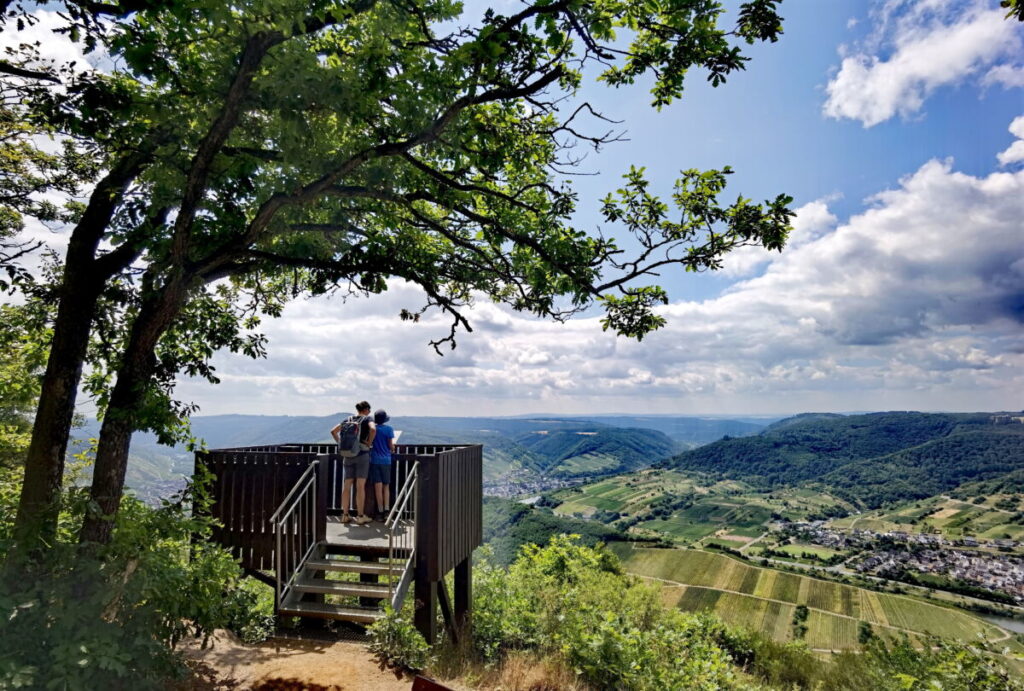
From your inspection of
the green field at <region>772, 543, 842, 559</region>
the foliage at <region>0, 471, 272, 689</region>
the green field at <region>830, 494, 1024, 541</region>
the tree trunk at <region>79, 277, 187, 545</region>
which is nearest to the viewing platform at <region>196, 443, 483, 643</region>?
the foliage at <region>0, 471, 272, 689</region>

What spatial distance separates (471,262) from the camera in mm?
7523

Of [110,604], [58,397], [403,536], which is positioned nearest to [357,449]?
[403,536]

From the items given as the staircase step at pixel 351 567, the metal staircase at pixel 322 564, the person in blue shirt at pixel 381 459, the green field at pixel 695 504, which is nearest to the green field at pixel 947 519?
the green field at pixel 695 504

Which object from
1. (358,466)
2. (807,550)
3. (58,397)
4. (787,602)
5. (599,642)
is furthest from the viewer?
(807,550)

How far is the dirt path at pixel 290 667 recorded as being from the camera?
5.95 metres

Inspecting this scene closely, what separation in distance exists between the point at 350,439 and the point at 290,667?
3083 mm

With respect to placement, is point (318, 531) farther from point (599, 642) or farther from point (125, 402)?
point (599, 642)

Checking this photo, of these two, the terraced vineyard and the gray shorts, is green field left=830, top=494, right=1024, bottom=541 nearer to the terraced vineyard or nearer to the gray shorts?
the terraced vineyard

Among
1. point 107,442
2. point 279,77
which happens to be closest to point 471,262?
point 279,77

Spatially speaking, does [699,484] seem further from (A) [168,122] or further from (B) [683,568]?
(A) [168,122]

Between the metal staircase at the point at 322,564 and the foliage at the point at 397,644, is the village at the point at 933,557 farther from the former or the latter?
the foliage at the point at 397,644

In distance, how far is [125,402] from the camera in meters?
5.65

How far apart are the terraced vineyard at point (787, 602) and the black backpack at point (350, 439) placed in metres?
66.1

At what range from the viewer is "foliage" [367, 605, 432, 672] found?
6.50 metres
